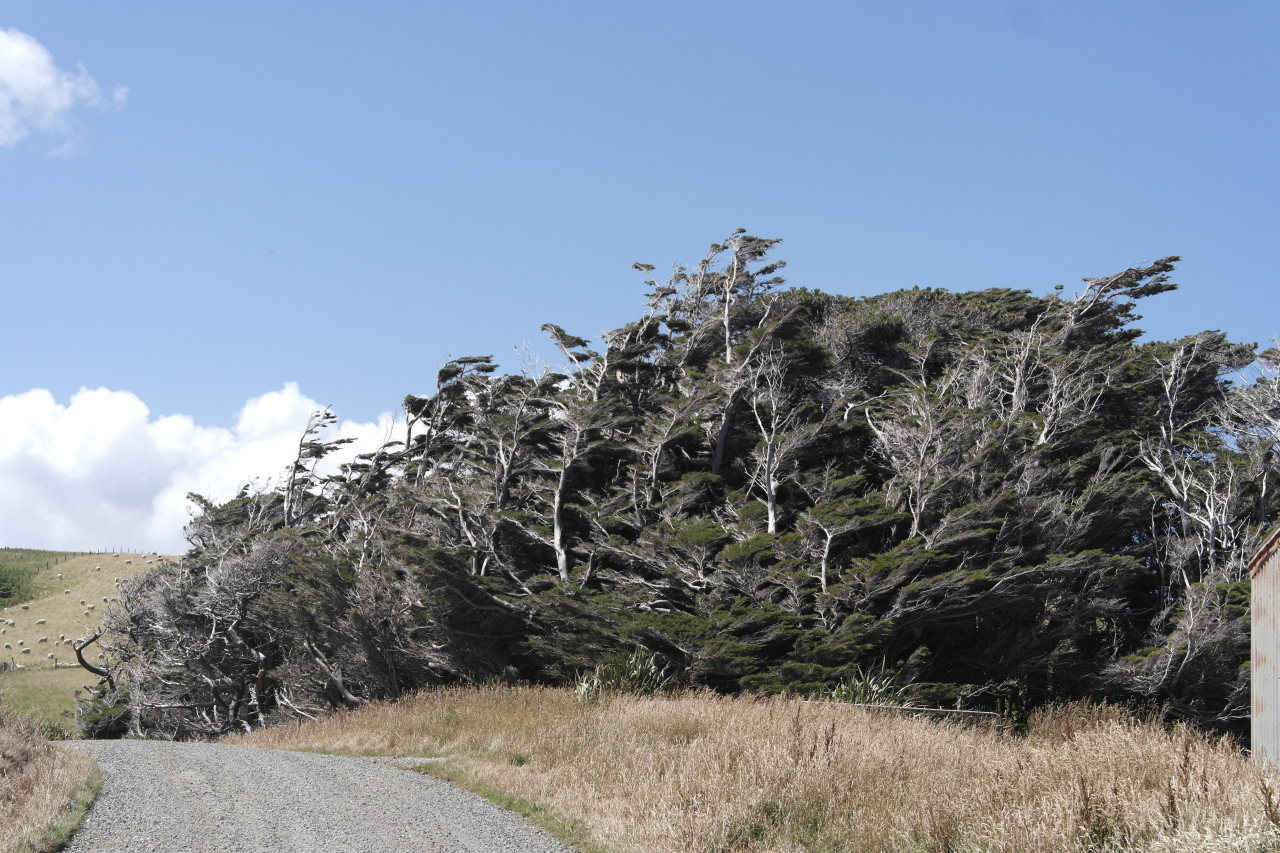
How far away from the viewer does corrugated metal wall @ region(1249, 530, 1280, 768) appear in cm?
1020

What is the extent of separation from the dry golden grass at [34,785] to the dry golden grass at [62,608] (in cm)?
3441

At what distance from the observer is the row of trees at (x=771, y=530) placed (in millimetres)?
22031

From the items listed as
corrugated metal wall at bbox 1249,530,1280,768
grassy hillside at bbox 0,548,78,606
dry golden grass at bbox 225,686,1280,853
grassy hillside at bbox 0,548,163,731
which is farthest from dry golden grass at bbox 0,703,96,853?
grassy hillside at bbox 0,548,78,606

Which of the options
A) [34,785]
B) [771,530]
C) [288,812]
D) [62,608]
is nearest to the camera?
[288,812]

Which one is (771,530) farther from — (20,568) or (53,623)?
(20,568)

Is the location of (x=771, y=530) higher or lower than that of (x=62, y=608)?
higher

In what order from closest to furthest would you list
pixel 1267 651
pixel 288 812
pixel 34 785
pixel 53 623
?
1. pixel 288 812
2. pixel 34 785
3. pixel 1267 651
4. pixel 53 623

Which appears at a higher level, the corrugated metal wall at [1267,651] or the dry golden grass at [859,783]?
the corrugated metal wall at [1267,651]

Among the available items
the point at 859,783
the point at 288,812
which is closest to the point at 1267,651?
the point at 859,783

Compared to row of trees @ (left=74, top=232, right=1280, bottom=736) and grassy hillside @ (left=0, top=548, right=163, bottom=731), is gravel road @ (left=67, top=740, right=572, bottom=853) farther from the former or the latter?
grassy hillside @ (left=0, top=548, right=163, bottom=731)

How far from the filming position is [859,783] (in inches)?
331

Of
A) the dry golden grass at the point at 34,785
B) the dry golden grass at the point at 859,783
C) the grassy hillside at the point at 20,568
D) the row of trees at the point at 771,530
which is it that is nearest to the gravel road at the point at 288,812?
the dry golden grass at the point at 34,785

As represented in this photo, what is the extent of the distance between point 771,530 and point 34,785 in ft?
55.4

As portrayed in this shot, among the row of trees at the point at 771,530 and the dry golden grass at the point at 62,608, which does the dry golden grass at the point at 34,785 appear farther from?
the dry golden grass at the point at 62,608
